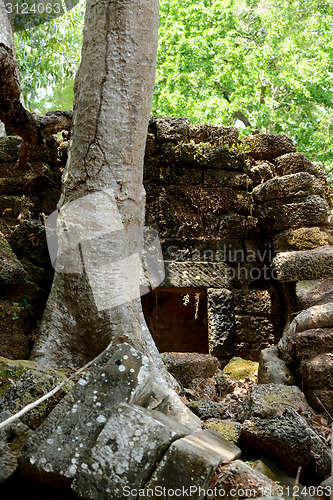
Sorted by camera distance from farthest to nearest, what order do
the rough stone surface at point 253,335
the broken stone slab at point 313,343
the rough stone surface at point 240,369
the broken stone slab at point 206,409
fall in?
the rough stone surface at point 253,335
the rough stone surface at point 240,369
the broken stone slab at point 313,343
the broken stone slab at point 206,409

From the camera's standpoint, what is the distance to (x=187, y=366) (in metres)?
4.34

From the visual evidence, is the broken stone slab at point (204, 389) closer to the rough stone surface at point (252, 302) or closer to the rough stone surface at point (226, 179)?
the rough stone surface at point (252, 302)

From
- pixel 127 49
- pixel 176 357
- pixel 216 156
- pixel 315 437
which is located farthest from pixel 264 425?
pixel 216 156

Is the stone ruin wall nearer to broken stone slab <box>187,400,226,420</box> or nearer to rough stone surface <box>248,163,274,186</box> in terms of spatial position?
rough stone surface <box>248,163,274,186</box>

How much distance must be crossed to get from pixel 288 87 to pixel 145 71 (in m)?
10.5

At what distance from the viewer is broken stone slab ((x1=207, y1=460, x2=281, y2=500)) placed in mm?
1883

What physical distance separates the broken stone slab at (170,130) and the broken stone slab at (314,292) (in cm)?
247

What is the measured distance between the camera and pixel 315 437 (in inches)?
98.9

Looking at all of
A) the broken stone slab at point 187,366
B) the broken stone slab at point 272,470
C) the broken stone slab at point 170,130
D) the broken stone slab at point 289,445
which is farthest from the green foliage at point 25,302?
the broken stone slab at point 170,130

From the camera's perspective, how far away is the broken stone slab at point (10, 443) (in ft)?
6.40

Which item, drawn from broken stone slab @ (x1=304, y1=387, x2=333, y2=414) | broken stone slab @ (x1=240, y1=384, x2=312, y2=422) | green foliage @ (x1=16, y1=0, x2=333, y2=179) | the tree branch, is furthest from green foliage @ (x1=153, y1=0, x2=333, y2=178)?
broken stone slab @ (x1=240, y1=384, x2=312, y2=422)

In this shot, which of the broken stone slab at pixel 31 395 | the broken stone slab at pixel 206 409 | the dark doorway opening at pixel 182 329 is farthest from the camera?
the dark doorway opening at pixel 182 329

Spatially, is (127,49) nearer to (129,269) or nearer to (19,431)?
(129,269)

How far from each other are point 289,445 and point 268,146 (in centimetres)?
460
